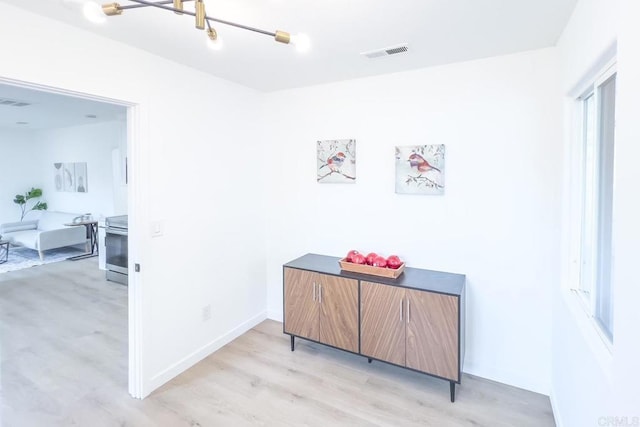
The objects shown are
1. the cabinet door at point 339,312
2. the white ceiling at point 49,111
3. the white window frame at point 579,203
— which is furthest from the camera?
the white ceiling at point 49,111

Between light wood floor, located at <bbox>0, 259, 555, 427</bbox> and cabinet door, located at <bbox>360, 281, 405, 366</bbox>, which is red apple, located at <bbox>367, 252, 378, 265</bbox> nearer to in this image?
cabinet door, located at <bbox>360, 281, 405, 366</bbox>

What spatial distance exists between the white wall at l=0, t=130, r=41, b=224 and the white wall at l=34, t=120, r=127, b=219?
0.15 m

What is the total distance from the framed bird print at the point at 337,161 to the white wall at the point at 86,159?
4.38 meters

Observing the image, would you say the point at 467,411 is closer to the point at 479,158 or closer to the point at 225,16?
the point at 479,158

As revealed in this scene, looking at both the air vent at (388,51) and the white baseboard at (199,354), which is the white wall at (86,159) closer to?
the white baseboard at (199,354)

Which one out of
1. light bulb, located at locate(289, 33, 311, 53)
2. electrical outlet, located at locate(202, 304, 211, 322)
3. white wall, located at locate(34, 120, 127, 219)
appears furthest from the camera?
white wall, located at locate(34, 120, 127, 219)

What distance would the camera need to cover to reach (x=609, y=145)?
1.60 m

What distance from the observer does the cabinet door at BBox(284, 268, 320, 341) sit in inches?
115

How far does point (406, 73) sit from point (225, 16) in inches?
64.5

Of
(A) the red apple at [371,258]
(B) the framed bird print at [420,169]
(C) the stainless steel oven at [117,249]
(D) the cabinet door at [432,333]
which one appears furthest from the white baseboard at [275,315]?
(C) the stainless steel oven at [117,249]

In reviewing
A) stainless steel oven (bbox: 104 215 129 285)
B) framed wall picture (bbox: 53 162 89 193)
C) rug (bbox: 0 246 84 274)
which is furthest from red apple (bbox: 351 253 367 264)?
framed wall picture (bbox: 53 162 89 193)

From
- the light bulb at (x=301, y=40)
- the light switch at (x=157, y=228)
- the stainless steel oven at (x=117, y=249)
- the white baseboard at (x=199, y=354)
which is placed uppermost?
the light bulb at (x=301, y=40)

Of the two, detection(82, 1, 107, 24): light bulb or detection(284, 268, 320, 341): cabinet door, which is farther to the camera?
detection(284, 268, 320, 341): cabinet door

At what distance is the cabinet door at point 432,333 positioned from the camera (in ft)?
7.65
